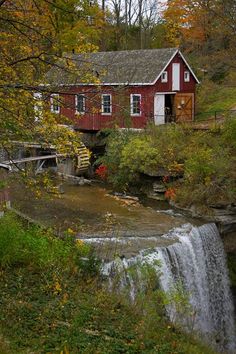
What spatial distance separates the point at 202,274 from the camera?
51.5 ft

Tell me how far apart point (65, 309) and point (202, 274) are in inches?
316

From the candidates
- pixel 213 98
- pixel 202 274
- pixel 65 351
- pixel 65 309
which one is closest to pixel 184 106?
pixel 213 98

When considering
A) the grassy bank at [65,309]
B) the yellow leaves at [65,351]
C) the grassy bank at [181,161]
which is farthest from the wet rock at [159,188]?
the yellow leaves at [65,351]

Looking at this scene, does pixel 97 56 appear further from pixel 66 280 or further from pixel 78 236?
pixel 66 280

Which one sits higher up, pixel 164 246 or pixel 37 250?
pixel 37 250

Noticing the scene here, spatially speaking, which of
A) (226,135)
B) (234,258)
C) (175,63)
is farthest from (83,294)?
(175,63)

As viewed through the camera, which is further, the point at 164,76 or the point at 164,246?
the point at 164,76

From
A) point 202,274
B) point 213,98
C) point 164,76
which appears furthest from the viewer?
point 213,98

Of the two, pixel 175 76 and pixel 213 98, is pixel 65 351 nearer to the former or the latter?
pixel 175 76

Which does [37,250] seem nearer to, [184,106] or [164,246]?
[164,246]

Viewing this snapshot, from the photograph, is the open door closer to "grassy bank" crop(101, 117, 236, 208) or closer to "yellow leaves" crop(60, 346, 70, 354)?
"grassy bank" crop(101, 117, 236, 208)

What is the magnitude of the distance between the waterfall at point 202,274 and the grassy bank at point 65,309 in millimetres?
3088

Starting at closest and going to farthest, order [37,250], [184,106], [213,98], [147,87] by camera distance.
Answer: [37,250], [147,87], [184,106], [213,98]

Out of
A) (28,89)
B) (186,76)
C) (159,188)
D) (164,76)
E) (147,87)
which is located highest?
(186,76)
